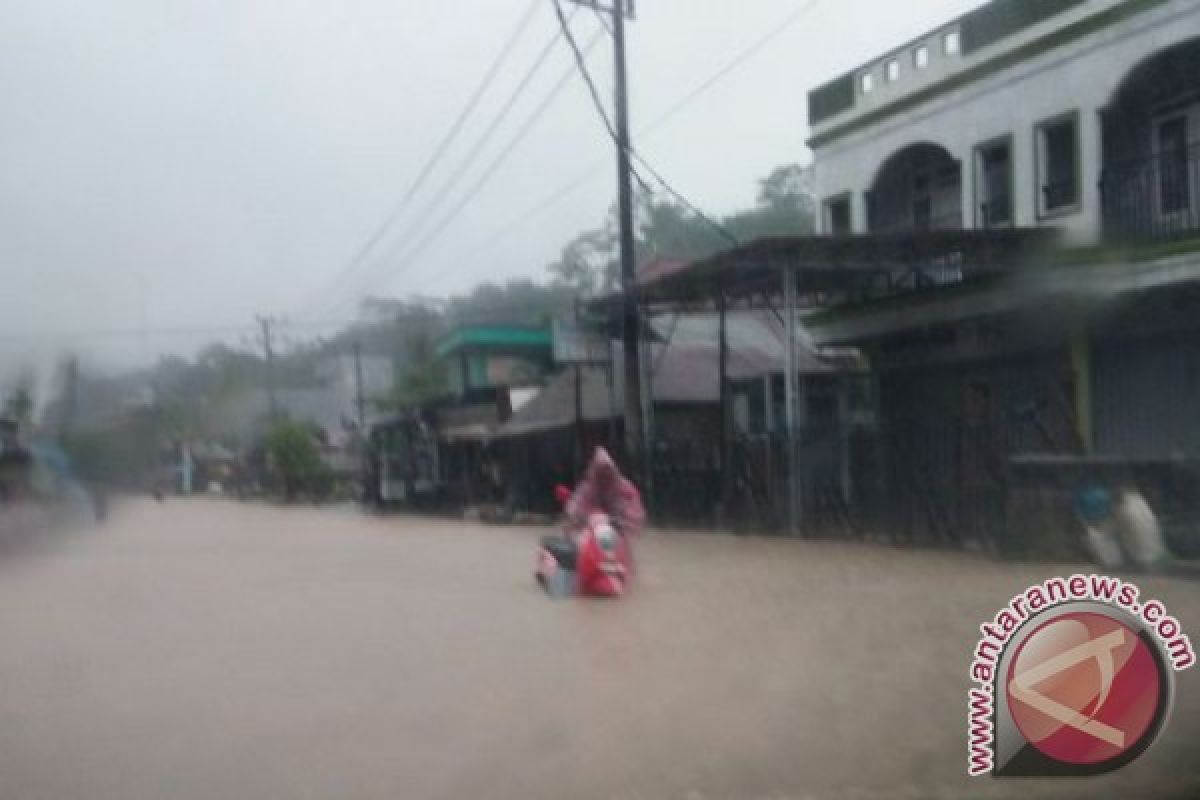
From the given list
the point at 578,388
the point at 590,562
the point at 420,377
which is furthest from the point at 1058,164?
the point at 420,377

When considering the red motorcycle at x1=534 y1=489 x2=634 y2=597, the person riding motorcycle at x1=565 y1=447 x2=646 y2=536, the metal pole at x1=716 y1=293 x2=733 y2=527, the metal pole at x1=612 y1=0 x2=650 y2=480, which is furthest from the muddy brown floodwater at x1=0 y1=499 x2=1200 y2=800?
the metal pole at x1=716 y1=293 x2=733 y2=527

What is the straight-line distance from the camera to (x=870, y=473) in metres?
11.7

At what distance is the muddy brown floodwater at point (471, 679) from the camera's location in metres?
5.05

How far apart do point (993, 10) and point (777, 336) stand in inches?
170

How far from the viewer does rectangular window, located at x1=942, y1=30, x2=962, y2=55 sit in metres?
10.7

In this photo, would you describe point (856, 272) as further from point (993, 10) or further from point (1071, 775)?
point (1071, 775)

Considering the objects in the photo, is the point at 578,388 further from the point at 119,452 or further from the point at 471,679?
the point at 119,452

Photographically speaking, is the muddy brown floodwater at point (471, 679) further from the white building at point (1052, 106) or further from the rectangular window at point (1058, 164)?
the white building at point (1052, 106)

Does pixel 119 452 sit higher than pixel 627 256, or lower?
lower

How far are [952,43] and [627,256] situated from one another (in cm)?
344

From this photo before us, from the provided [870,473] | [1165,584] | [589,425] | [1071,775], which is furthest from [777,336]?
[1071,775]

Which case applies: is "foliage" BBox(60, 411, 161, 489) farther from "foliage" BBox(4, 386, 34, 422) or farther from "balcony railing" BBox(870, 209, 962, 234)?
"balcony railing" BBox(870, 209, 962, 234)

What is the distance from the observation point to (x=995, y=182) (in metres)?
11.6

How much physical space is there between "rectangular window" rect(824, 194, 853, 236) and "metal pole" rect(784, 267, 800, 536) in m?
1.20
